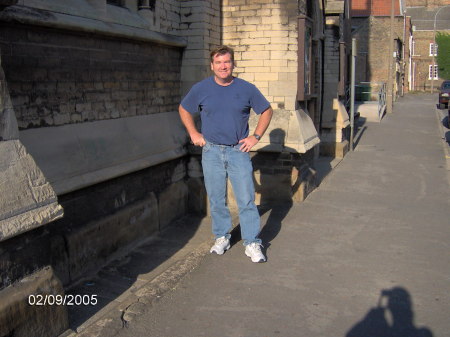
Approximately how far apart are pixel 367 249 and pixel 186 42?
3.87 metres

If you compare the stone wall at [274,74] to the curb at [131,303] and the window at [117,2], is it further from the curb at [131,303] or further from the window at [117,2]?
the curb at [131,303]

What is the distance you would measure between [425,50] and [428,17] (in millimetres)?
6749

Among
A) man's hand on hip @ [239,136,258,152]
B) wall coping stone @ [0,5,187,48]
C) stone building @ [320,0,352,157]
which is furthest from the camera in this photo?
stone building @ [320,0,352,157]

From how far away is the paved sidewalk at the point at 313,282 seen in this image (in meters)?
3.96

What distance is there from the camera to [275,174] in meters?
8.05

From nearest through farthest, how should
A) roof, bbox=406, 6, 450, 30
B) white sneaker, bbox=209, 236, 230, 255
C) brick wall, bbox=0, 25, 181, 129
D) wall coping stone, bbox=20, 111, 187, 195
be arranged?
brick wall, bbox=0, 25, 181, 129 → wall coping stone, bbox=20, 111, 187, 195 → white sneaker, bbox=209, 236, 230, 255 → roof, bbox=406, 6, 450, 30

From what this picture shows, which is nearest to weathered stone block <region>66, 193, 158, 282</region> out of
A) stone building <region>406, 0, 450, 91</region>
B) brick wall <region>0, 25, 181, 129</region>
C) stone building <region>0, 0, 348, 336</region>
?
stone building <region>0, 0, 348, 336</region>

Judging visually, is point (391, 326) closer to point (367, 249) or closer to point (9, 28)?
point (367, 249)

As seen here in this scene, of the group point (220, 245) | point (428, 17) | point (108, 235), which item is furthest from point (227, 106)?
point (428, 17)

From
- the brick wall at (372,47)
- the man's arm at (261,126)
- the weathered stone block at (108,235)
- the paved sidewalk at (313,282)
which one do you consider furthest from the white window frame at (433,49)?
the man's arm at (261,126)

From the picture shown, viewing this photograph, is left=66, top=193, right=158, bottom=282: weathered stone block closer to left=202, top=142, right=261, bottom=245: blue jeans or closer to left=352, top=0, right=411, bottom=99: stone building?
left=202, top=142, right=261, bottom=245: blue jeans

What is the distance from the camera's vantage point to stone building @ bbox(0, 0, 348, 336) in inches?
138

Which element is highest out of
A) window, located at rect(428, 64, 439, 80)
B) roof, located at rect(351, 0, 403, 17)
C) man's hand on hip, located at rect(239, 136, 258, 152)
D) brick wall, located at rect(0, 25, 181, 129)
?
roof, located at rect(351, 0, 403, 17)

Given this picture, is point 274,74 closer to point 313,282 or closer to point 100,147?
point 100,147
